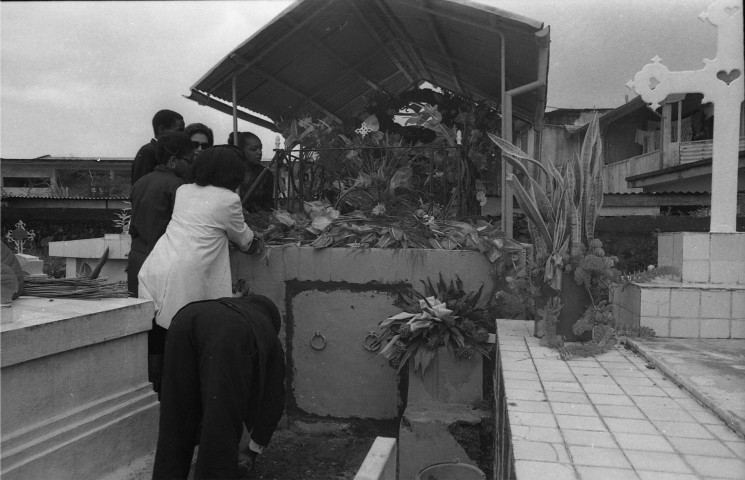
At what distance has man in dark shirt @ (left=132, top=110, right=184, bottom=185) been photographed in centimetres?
458

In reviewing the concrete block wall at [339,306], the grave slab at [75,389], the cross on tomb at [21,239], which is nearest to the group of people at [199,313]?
the grave slab at [75,389]

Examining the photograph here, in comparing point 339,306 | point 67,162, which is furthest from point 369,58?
point 67,162

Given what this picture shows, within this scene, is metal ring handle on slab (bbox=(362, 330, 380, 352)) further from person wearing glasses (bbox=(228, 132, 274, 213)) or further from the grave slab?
the grave slab

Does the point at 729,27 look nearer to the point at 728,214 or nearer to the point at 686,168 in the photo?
the point at 728,214

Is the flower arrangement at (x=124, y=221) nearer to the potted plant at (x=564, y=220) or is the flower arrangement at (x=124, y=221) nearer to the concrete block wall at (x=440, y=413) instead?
the concrete block wall at (x=440, y=413)

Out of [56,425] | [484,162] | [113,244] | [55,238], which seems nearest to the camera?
[56,425]

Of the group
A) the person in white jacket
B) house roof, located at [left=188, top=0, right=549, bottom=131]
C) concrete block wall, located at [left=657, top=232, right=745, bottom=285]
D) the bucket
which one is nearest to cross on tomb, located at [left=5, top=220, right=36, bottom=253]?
house roof, located at [left=188, top=0, right=549, bottom=131]

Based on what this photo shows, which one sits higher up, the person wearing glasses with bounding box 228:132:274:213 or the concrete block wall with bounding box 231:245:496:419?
the person wearing glasses with bounding box 228:132:274:213

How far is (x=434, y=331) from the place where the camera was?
473 cm

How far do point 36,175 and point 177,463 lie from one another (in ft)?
62.1

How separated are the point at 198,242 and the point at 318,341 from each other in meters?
1.96

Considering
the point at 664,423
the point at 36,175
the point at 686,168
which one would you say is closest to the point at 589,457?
the point at 664,423

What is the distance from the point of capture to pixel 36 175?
18.7 meters

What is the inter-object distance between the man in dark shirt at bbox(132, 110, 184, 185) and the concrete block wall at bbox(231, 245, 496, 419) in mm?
1338
